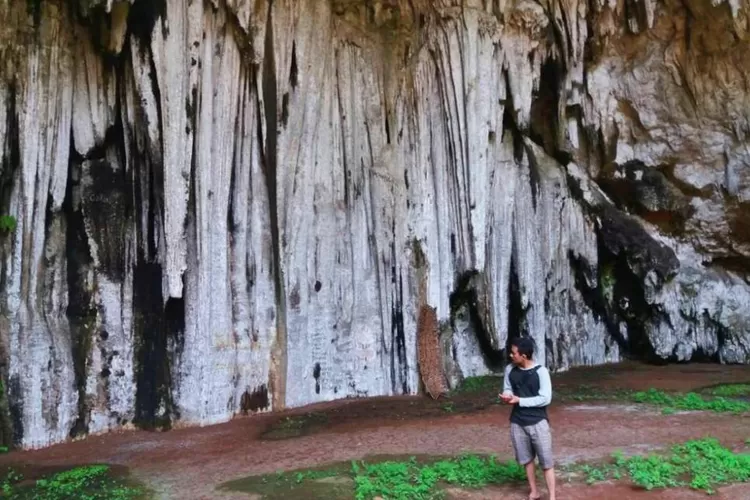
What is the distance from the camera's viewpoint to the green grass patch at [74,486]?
5918 millimetres

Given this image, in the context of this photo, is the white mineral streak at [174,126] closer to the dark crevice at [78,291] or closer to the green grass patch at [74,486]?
the dark crevice at [78,291]

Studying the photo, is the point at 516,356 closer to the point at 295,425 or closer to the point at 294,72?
the point at 295,425

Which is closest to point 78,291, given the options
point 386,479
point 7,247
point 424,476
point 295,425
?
point 7,247

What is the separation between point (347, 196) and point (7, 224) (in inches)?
212

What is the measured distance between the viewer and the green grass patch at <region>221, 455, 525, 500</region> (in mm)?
5594

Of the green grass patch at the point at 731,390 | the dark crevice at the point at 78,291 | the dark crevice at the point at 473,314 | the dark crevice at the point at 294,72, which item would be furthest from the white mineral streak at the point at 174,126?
the green grass patch at the point at 731,390

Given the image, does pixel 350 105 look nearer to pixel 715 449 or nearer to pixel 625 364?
pixel 715 449

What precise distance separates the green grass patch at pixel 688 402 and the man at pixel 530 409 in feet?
15.2

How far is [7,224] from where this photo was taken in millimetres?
8250

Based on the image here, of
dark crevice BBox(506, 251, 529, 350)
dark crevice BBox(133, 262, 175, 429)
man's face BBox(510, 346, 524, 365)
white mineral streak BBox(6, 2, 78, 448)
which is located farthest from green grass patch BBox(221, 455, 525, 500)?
dark crevice BBox(506, 251, 529, 350)

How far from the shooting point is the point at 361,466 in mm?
6508

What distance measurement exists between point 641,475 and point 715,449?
1.36 metres

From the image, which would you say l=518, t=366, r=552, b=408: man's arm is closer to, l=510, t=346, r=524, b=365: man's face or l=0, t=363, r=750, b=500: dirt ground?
l=510, t=346, r=524, b=365: man's face

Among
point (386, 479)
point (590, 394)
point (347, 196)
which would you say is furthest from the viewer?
point (347, 196)
